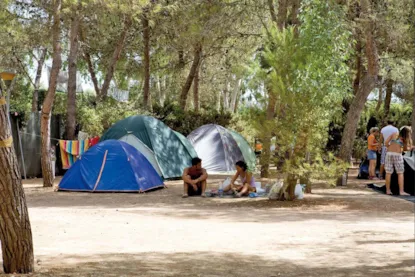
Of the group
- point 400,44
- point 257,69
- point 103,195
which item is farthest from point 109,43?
point 257,69

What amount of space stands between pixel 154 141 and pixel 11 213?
13.5 meters

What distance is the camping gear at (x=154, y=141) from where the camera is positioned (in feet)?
63.9

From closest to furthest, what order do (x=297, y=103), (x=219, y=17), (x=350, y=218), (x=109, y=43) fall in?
(x=350, y=218)
(x=297, y=103)
(x=219, y=17)
(x=109, y=43)

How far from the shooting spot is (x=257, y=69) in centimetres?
1355

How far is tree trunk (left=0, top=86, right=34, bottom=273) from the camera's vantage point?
6.01 m

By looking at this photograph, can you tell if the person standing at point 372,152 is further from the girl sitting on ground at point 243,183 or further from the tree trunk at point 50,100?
the tree trunk at point 50,100

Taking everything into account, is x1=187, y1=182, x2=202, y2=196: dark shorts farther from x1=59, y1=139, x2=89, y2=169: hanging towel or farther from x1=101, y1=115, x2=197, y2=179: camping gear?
x1=59, y1=139, x2=89, y2=169: hanging towel

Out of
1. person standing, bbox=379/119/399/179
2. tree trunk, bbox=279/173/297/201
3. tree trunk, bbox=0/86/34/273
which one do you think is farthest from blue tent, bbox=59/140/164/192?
tree trunk, bbox=0/86/34/273

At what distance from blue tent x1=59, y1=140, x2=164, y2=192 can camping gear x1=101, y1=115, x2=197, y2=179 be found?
2.79 m

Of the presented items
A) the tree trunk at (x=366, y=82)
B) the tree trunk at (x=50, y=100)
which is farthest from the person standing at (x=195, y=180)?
the tree trunk at (x=50, y=100)

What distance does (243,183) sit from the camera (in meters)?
15.1

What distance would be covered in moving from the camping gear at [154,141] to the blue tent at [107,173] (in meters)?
2.79

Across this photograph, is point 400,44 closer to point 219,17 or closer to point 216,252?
point 219,17

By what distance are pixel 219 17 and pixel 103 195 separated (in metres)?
6.76
